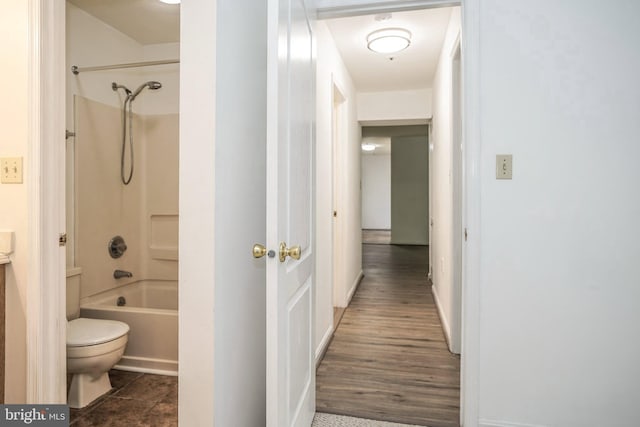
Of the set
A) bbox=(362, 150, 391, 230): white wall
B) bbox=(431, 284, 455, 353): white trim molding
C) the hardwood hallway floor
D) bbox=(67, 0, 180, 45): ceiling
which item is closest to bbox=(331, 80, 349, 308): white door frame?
the hardwood hallway floor

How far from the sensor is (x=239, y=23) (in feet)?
4.74

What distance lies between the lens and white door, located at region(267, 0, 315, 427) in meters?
1.21

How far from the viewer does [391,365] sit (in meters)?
2.56

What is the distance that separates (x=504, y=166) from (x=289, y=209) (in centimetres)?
106

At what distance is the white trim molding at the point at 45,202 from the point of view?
1.62 meters

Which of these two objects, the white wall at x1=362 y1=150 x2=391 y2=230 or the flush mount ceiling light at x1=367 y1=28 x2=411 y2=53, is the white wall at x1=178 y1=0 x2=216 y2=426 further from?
the white wall at x1=362 y1=150 x2=391 y2=230

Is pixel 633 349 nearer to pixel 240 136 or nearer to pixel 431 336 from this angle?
pixel 431 336

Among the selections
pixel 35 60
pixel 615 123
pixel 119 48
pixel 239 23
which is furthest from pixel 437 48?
pixel 35 60

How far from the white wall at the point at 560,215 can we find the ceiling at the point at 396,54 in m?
1.23

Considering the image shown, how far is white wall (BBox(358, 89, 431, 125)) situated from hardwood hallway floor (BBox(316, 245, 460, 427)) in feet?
7.46

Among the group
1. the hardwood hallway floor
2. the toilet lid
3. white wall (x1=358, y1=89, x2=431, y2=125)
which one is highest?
white wall (x1=358, y1=89, x2=431, y2=125)

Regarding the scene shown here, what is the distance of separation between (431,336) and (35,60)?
3123 millimetres

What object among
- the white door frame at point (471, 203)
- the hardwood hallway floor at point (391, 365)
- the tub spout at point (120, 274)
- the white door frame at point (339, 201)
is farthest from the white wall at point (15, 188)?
the white door frame at point (339, 201)

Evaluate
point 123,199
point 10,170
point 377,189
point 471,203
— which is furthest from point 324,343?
point 377,189
